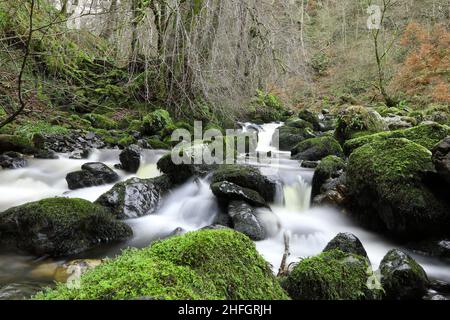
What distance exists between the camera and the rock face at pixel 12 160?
6.08m

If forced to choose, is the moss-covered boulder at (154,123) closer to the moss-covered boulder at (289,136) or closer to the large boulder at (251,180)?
the moss-covered boulder at (289,136)

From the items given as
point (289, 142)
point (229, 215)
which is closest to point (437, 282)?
point (229, 215)

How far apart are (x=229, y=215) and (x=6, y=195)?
133 inches

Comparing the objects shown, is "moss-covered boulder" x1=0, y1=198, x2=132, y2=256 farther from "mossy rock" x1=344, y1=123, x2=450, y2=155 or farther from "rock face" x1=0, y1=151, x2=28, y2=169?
"mossy rock" x1=344, y1=123, x2=450, y2=155

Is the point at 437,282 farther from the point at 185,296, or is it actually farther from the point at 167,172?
the point at 167,172

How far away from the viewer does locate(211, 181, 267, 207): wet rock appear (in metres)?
4.63

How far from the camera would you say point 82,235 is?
365 cm

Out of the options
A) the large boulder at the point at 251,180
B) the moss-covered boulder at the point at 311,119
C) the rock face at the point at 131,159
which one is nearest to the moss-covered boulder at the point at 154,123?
the rock face at the point at 131,159

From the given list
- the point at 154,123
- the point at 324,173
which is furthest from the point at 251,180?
the point at 154,123

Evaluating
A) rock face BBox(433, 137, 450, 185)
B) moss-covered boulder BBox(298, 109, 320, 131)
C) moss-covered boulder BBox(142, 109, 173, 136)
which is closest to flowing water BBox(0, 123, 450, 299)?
rock face BBox(433, 137, 450, 185)

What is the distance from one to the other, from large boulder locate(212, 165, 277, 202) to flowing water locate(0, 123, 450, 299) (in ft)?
0.58

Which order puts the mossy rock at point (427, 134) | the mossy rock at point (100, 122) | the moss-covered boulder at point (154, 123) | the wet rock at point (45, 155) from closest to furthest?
the mossy rock at point (427, 134)
the wet rock at point (45, 155)
the moss-covered boulder at point (154, 123)
the mossy rock at point (100, 122)

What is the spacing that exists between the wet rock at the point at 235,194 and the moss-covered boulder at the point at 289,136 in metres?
5.27

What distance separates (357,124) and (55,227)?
6.59 meters
